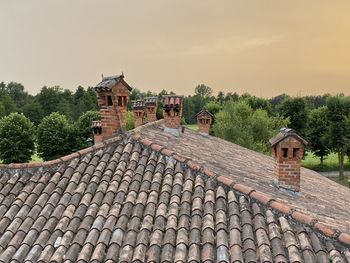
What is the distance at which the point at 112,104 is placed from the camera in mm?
10320

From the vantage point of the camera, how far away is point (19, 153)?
43.2 metres

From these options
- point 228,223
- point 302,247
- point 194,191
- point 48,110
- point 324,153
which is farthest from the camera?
point 48,110

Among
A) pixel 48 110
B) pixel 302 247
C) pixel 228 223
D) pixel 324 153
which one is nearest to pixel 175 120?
pixel 228 223

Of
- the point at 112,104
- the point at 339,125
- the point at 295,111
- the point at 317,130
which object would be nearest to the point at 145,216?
the point at 112,104

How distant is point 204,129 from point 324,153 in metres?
34.4

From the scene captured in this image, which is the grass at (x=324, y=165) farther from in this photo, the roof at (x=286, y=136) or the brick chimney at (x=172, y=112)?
the roof at (x=286, y=136)

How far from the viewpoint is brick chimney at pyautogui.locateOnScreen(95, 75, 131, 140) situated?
10.2 m

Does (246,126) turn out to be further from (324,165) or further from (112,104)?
(112,104)

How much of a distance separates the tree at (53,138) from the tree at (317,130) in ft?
94.0

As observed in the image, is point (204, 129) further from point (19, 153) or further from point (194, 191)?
point (19, 153)

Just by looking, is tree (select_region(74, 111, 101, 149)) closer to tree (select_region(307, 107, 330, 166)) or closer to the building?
tree (select_region(307, 107, 330, 166))

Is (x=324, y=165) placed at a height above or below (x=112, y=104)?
below

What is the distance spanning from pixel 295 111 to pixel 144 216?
160 feet

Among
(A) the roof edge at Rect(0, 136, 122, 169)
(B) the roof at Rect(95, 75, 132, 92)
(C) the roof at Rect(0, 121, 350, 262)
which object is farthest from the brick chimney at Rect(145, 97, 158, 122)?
(C) the roof at Rect(0, 121, 350, 262)
